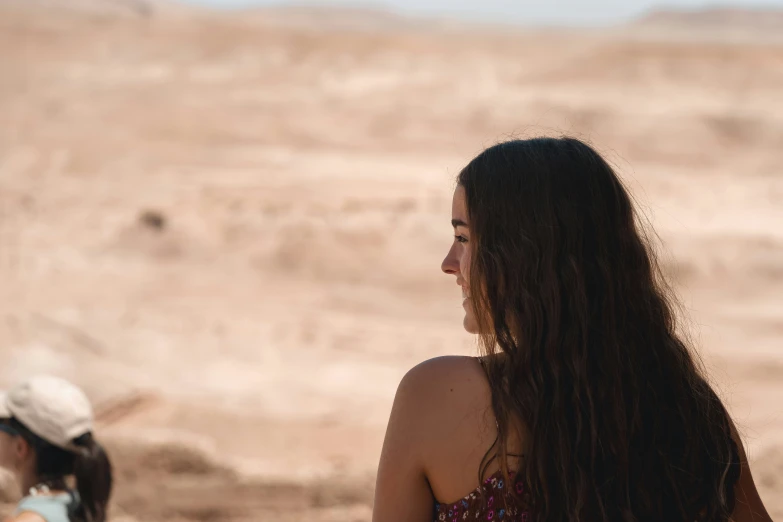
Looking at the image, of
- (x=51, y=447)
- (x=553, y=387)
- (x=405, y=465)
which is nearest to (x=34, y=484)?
(x=51, y=447)

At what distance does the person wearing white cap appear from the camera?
2.59 metres

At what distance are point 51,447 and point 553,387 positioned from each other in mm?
1660

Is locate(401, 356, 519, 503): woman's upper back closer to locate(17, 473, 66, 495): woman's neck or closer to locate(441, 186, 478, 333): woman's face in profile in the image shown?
locate(441, 186, 478, 333): woman's face in profile

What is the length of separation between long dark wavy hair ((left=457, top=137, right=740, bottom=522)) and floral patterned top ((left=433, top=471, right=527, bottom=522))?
0.06 feet

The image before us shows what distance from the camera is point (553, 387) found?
1424 millimetres

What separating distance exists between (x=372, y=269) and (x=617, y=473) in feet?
41.1

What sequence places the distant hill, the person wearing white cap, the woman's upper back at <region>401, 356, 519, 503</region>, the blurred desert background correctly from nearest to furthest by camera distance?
the woman's upper back at <region>401, 356, 519, 503</region> < the person wearing white cap < the blurred desert background < the distant hill

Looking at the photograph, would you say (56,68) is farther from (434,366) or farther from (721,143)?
(434,366)

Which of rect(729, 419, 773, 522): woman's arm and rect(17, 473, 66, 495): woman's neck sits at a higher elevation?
rect(17, 473, 66, 495): woman's neck

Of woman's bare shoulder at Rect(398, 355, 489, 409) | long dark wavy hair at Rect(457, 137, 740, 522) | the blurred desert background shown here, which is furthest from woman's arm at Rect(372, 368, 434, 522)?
the blurred desert background

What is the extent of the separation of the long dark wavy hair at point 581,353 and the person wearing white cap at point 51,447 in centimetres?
148

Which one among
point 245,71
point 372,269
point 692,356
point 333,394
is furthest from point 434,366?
point 245,71

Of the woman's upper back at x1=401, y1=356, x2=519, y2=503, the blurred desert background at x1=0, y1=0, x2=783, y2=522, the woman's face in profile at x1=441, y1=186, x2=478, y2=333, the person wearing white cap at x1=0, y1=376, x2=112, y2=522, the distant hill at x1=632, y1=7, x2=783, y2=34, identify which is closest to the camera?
the woman's upper back at x1=401, y1=356, x2=519, y2=503

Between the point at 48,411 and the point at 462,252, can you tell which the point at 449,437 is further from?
the point at 48,411
